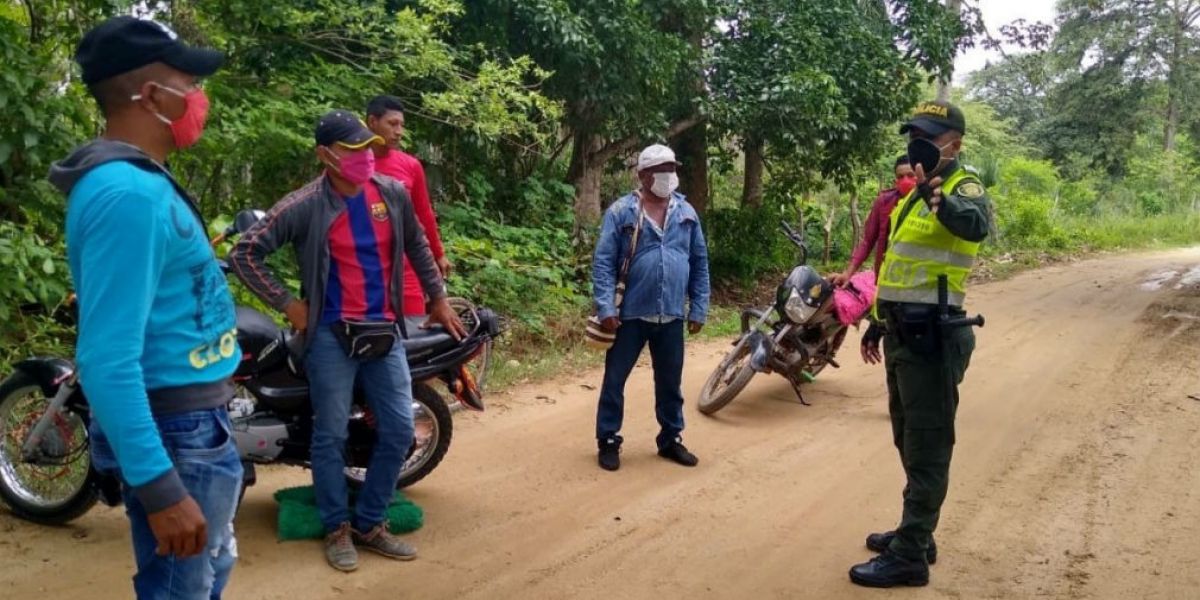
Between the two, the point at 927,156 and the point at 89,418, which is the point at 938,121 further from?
the point at 89,418

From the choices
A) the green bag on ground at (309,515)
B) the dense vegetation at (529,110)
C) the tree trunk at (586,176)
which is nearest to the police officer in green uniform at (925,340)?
the green bag on ground at (309,515)

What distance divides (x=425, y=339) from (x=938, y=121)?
8.05ft

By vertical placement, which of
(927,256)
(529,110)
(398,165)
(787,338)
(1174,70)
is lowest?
(787,338)

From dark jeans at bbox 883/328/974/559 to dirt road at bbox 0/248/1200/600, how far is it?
10.8 inches

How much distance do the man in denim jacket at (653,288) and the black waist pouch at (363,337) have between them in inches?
66.7

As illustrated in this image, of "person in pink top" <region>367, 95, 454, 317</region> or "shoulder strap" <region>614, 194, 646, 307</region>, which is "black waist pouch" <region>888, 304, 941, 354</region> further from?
"person in pink top" <region>367, 95, 454, 317</region>

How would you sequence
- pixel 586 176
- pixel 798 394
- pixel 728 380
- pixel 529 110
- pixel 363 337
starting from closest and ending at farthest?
1. pixel 363 337
2. pixel 728 380
3. pixel 798 394
4. pixel 529 110
5. pixel 586 176

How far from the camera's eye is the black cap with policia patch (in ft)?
12.6

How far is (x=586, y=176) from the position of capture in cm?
1178

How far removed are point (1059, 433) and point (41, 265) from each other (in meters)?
6.37

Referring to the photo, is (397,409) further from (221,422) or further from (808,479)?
(808,479)

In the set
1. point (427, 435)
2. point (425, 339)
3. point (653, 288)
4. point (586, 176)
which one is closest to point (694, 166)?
point (586, 176)

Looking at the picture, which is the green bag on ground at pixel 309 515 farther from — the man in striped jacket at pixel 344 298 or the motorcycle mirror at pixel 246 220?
the motorcycle mirror at pixel 246 220

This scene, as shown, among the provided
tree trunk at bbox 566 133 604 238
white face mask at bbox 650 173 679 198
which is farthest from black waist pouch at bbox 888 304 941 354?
tree trunk at bbox 566 133 604 238
